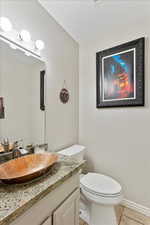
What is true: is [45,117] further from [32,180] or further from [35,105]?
[32,180]

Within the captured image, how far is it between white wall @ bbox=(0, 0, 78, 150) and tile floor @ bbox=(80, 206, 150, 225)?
3.54ft

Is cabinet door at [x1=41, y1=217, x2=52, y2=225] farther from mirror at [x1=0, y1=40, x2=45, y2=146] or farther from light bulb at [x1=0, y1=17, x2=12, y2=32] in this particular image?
light bulb at [x1=0, y1=17, x2=12, y2=32]

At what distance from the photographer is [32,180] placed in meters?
0.72

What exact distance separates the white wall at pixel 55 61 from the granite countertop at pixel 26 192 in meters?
0.75

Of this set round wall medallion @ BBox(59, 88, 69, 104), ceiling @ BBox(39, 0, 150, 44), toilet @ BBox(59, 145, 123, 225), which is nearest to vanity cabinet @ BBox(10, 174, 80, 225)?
toilet @ BBox(59, 145, 123, 225)

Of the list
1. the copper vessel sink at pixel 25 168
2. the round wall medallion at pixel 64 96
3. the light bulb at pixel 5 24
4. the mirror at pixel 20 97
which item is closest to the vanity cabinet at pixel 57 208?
the copper vessel sink at pixel 25 168

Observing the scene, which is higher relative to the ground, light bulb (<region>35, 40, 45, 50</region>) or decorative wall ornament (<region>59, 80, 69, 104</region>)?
light bulb (<region>35, 40, 45, 50</region>)

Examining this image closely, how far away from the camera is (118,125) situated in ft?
5.52

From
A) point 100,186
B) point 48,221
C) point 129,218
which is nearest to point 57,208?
point 48,221

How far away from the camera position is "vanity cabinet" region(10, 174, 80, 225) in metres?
0.61

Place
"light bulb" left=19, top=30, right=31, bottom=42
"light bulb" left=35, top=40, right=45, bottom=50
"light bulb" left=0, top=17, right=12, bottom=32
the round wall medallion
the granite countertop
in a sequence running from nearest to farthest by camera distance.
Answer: the granite countertop
"light bulb" left=0, top=17, right=12, bottom=32
"light bulb" left=19, top=30, right=31, bottom=42
"light bulb" left=35, top=40, right=45, bottom=50
the round wall medallion

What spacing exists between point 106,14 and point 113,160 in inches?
75.0

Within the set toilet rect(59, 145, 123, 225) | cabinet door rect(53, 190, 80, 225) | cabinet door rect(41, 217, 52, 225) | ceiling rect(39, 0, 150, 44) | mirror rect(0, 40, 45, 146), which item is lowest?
toilet rect(59, 145, 123, 225)

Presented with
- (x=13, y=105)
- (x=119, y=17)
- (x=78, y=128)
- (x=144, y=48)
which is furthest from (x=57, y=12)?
(x=78, y=128)
